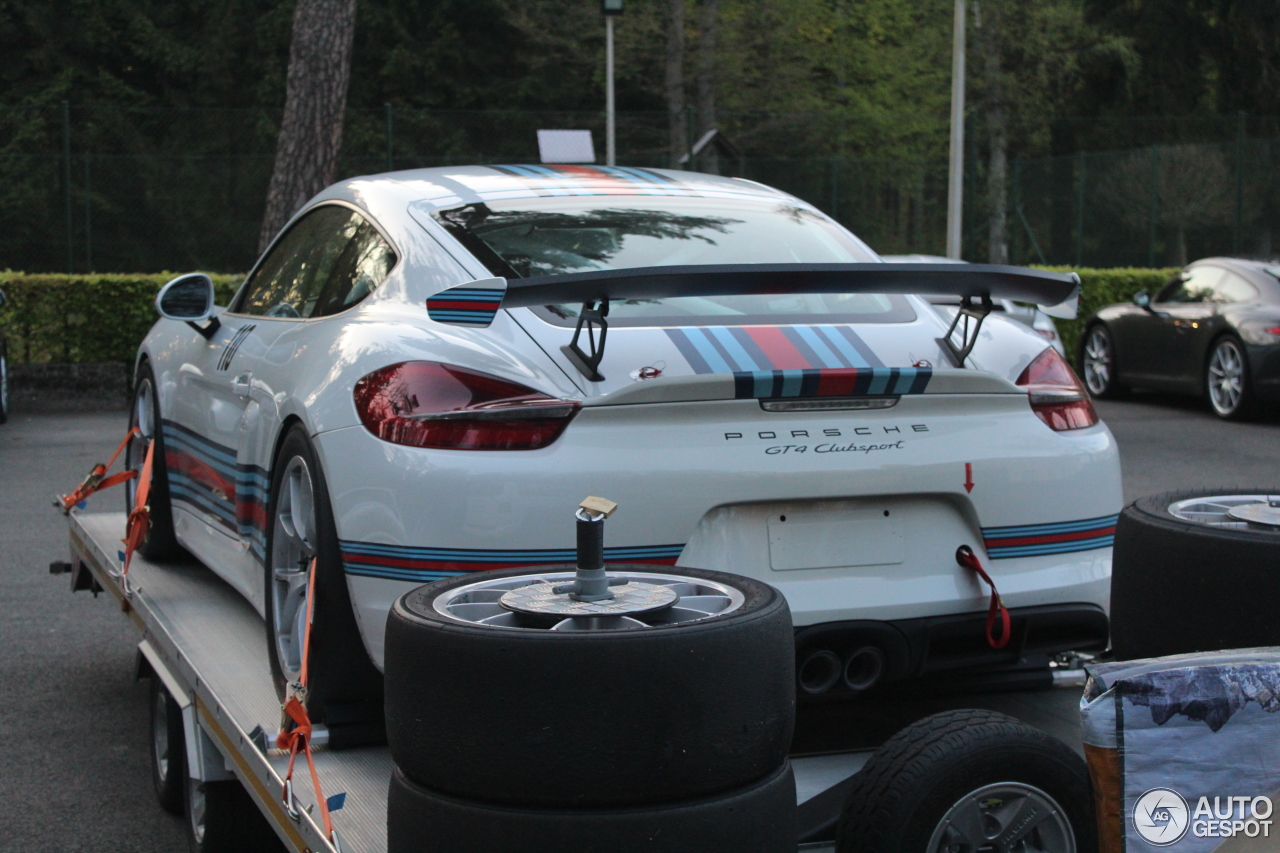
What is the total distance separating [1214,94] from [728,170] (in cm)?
3065

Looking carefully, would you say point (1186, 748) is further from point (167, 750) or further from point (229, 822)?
point (167, 750)

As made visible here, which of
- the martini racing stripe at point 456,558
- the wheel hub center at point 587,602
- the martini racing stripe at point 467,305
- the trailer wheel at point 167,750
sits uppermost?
the martini racing stripe at point 467,305

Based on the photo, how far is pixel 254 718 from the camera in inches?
121

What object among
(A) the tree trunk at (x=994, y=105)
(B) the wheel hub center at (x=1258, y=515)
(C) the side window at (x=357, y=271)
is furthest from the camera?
(A) the tree trunk at (x=994, y=105)

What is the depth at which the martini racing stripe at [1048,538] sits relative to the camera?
3.24 meters

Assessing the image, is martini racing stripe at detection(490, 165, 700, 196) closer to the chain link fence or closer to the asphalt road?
the asphalt road

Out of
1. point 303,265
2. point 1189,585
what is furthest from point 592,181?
point 1189,585

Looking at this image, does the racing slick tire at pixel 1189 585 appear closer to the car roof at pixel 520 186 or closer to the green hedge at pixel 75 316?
the car roof at pixel 520 186

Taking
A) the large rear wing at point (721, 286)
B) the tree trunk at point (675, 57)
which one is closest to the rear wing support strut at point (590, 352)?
the large rear wing at point (721, 286)

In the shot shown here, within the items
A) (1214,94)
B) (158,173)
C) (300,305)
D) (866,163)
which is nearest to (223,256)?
(158,173)

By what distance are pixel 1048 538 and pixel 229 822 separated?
2041 mm

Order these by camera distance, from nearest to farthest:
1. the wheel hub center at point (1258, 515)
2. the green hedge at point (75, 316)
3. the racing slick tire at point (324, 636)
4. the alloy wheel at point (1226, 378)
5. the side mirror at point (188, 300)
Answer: the wheel hub center at point (1258, 515) < the racing slick tire at point (324, 636) < the side mirror at point (188, 300) < the alloy wheel at point (1226, 378) < the green hedge at point (75, 316)

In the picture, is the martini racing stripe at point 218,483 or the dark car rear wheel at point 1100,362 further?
the dark car rear wheel at point 1100,362

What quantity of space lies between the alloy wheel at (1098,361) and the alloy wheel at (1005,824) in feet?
44.7
